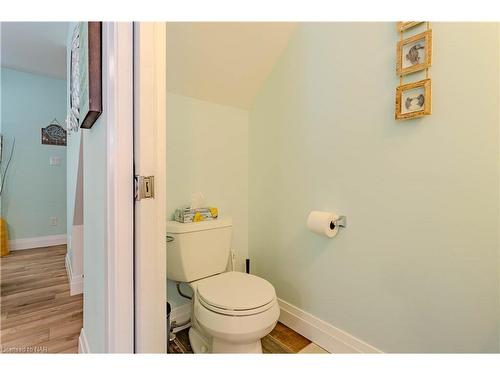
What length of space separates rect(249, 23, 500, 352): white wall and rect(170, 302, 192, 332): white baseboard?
0.63 metres

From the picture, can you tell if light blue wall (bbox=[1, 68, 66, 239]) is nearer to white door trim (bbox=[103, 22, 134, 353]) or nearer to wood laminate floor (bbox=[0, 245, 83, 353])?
wood laminate floor (bbox=[0, 245, 83, 353])

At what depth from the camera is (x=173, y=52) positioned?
4.72 ft

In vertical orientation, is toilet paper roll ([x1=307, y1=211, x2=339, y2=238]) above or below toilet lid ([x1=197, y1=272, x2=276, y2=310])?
above

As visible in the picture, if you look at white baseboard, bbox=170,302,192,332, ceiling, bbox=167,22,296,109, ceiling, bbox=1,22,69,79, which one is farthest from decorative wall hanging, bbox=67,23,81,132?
white baseboard, bbox=170,302,192,332

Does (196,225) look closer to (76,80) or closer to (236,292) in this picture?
(236,292)

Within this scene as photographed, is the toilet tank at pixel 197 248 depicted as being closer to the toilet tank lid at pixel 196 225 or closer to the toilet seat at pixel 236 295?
the toilet tank lid at pixel 196 225

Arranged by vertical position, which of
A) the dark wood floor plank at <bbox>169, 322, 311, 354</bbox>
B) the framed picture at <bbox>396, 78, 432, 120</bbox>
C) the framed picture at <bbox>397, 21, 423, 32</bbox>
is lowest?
the dark wood floor plank at <bbox>169, 322, 311, 354</bbox>

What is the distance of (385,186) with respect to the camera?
117 centimetres

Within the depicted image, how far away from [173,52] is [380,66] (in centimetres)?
111

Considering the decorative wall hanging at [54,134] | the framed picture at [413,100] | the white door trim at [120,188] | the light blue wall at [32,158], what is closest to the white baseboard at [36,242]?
the light blue wall at [32,158]

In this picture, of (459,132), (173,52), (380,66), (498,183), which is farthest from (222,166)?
(498,183)

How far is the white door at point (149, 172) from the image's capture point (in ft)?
2.15

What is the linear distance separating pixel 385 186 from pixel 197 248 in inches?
41.6

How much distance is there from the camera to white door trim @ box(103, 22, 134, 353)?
657mm
